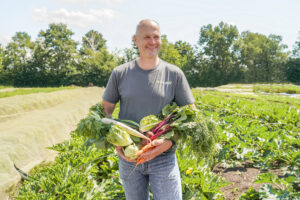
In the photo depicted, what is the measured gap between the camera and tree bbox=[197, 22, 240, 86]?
160 feet

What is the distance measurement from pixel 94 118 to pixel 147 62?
709mm

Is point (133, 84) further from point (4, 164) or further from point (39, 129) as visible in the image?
point (39, 129)

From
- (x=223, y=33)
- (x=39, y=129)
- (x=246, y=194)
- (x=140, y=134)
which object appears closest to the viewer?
(x=140, y=134)

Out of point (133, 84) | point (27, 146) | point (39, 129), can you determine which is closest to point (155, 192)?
point (133, 84)

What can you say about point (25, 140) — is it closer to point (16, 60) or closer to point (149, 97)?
point (149, 97)

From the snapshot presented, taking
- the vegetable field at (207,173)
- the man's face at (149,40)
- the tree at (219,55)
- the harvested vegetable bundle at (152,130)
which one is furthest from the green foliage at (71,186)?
the tree at (219,55)

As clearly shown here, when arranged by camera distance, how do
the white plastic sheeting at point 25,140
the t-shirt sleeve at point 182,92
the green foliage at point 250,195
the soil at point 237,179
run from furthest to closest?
the white plastic sheeting at point 25,140
the soil at point 237,179
the green foliage at point 250,195
the t-shirt sleeve at point 182,92

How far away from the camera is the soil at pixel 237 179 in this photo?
12.1ft

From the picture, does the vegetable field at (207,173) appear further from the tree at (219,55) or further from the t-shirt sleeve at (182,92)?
the tree at (219,55)

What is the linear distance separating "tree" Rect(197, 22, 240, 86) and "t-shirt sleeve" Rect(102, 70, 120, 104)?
1886 inches

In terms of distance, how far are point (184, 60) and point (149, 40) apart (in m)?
45.8

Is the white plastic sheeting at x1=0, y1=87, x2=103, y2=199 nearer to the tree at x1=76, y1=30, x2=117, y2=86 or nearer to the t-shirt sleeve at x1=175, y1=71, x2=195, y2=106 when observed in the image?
the t-shirt sleeve at x1=175, y1=71, x2=195, y2=106

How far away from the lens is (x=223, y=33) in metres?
52.0

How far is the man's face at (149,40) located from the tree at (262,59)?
51.3m
